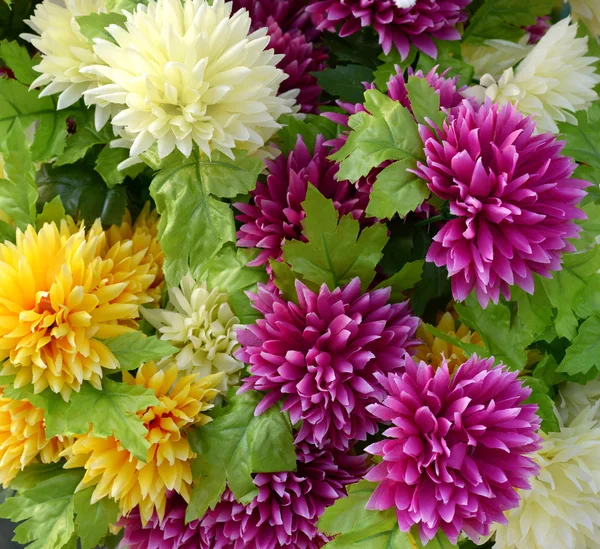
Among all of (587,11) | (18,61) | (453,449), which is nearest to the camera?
(453,449)

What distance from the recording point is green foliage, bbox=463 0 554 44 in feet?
1.83

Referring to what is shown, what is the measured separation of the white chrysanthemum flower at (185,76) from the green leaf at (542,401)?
25 cm

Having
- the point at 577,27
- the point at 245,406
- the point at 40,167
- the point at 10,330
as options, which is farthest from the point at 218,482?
the point at 577,27

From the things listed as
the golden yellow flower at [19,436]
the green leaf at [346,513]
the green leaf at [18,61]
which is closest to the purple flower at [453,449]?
the green leaf at [346,513]

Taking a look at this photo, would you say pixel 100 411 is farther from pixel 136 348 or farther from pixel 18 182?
pixel 18 182

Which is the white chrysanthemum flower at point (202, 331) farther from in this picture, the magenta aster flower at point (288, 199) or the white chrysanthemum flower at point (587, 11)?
the white chrysanthemum flower at point (587, 11)

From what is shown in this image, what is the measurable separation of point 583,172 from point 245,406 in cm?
30

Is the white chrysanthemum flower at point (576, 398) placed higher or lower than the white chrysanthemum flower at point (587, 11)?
lower

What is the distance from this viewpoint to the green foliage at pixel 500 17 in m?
0.56

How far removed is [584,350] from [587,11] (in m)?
0.32

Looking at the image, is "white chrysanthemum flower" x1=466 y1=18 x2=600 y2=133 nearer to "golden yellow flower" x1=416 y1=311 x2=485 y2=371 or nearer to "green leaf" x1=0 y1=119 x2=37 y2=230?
"golden yellow flower" x1=416 y1=311 x2=485 y2=371

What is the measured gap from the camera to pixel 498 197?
1.28 feet

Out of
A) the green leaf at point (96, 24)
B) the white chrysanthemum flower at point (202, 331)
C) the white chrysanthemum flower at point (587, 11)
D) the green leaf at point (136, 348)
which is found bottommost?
the white chrysanthemum flower at point (202, 331)

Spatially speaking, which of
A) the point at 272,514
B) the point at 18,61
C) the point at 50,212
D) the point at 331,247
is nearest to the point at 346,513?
the point at 272,514
